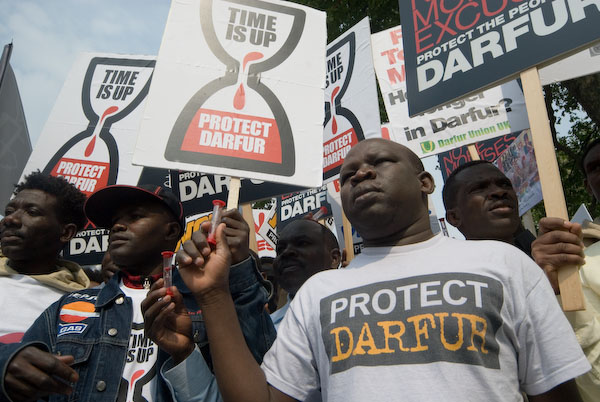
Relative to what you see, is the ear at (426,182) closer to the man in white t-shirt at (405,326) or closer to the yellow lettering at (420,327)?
the man in white t-shirt at (405,326)

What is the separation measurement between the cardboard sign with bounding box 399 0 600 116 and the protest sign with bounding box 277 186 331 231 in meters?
3.01

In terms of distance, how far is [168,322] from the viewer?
5.20 feet

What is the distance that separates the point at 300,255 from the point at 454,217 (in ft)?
4.09

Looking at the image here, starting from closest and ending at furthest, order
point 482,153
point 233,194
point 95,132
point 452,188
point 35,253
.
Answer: point 233,194 < point 35,253 < point 452,188 < point 95,132 < point 482,153

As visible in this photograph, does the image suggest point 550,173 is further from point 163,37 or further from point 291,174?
point 163,37

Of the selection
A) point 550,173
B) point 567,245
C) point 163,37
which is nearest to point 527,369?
point 567,245

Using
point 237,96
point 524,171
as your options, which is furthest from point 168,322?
point 524,171

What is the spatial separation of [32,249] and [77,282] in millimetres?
307

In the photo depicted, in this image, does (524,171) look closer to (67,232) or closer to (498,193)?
(498,193)

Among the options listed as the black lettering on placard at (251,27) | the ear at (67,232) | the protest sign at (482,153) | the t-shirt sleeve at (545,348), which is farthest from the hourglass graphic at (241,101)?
the protest sign at (482,153)

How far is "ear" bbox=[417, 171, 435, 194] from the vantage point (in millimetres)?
1877

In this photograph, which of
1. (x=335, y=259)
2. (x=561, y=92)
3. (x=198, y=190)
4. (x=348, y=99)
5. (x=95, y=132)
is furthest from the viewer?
(x=561, y=92)

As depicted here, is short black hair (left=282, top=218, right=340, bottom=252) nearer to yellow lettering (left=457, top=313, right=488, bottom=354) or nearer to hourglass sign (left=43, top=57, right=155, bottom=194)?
hourglass sign (left=43, top=57, right=155, bottom=194)

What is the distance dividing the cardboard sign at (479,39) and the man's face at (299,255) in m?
1.44
